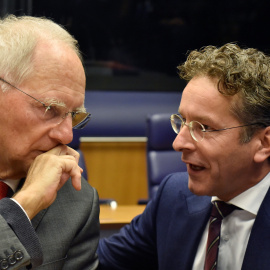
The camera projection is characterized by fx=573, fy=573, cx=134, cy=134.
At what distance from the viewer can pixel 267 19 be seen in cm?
545

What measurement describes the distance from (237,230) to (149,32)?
373 cm

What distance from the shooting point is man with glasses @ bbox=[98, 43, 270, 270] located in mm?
1780

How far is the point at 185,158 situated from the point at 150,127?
1812mm

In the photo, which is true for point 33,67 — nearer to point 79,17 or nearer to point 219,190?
point 219,190

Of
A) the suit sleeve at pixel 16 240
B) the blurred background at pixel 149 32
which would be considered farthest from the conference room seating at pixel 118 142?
the suit sleeve at pixel 16 240

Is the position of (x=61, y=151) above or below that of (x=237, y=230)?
above

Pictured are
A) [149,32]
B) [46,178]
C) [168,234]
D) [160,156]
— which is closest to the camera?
[46,178]

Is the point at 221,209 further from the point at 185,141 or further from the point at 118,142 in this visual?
the point at 118,142

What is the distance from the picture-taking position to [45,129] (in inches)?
64.4

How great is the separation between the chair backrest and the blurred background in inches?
65.5

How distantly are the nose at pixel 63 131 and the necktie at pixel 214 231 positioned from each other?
1.78 feet

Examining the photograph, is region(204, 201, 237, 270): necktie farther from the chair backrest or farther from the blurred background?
the blurred background

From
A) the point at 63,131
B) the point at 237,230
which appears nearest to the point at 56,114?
the point at 63,131

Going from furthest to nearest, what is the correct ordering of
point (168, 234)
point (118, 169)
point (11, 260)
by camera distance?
point (118, 169) → point (168, 234) → point (11, 260)
